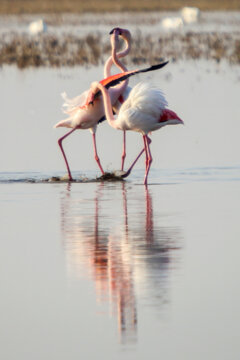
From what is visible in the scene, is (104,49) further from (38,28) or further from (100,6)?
(100,6)

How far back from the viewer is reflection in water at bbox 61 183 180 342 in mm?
6738

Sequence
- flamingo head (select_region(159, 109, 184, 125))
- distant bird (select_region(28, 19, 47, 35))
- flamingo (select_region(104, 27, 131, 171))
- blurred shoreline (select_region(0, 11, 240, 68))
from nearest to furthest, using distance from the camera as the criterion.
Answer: flamingo head (select_region(159, 109, 184, 125)) → flamingo (select_region(104, 27, 131, 171)) → blurred shoreline (select_region(0, 11, 240, 68)) → distant bird (select_region(28, 19, 47, 35))

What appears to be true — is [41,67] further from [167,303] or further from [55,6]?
[55,6]

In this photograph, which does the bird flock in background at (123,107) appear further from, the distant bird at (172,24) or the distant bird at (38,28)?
the distant bird at (172,24)

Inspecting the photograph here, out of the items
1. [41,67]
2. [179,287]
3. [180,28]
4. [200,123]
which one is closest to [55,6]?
[180,28]

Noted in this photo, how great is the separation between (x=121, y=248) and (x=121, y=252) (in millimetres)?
142

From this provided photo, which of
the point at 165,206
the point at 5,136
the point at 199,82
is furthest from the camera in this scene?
the point at 199,82

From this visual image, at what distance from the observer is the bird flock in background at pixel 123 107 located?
11703 mm

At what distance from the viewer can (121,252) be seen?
26.1 feet

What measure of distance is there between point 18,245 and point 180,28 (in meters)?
39.2

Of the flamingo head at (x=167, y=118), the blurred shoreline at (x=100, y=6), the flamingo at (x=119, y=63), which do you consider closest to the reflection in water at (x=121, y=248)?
the flamingo head at (x=167, y=118)

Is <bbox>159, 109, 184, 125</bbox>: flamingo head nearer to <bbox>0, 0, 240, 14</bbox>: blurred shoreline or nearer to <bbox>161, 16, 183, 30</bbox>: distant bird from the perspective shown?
<bbox>161, 16, 183, 30</bbox>: distant bird

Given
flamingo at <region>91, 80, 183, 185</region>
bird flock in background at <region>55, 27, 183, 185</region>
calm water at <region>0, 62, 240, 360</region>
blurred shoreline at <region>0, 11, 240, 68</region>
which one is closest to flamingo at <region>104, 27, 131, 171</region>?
bird flock in background at <region>55, 27, 183, 185</region>

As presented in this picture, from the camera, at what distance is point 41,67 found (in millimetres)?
28328
